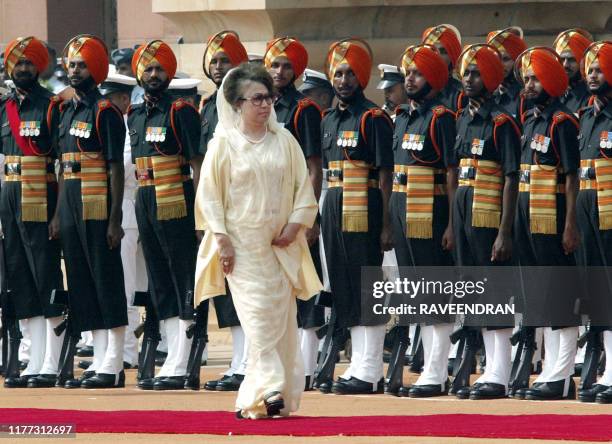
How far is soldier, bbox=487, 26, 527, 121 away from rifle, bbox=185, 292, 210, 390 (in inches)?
99.3

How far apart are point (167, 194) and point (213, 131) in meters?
0.54

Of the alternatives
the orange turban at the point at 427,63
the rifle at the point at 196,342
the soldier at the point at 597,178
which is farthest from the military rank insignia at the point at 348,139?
the soldier at the point at 597,178

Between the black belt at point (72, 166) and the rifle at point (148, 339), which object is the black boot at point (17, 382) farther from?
the black belt at point (72, 166)

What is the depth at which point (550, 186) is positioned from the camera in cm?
1411

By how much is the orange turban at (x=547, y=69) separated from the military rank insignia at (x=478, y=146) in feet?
1.68

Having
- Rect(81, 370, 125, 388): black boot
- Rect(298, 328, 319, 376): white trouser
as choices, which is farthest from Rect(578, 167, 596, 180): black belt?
Rect(81, 370, 125, 388): black boot

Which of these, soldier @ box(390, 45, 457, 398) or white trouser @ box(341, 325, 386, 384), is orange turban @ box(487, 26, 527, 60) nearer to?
soldier @ box(390, 45, 457, 398)

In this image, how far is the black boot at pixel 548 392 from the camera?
46.4 ft

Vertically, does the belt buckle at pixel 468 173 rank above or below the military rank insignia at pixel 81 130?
below

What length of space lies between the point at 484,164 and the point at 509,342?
1220 millimetres

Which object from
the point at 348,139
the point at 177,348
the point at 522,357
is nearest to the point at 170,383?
the point at 177,348

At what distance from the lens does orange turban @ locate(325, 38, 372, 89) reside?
49.5ft

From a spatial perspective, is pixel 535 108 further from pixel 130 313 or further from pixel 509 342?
pixel 130 313

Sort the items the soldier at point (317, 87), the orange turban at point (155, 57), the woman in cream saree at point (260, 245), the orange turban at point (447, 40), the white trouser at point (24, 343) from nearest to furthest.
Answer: the woman in cream saree at point (260, 245), the orange turban at point (155, 57), the orange turban at point (447, 40), the white trouser at point (24, 343), the soldier at point (317, 87)
